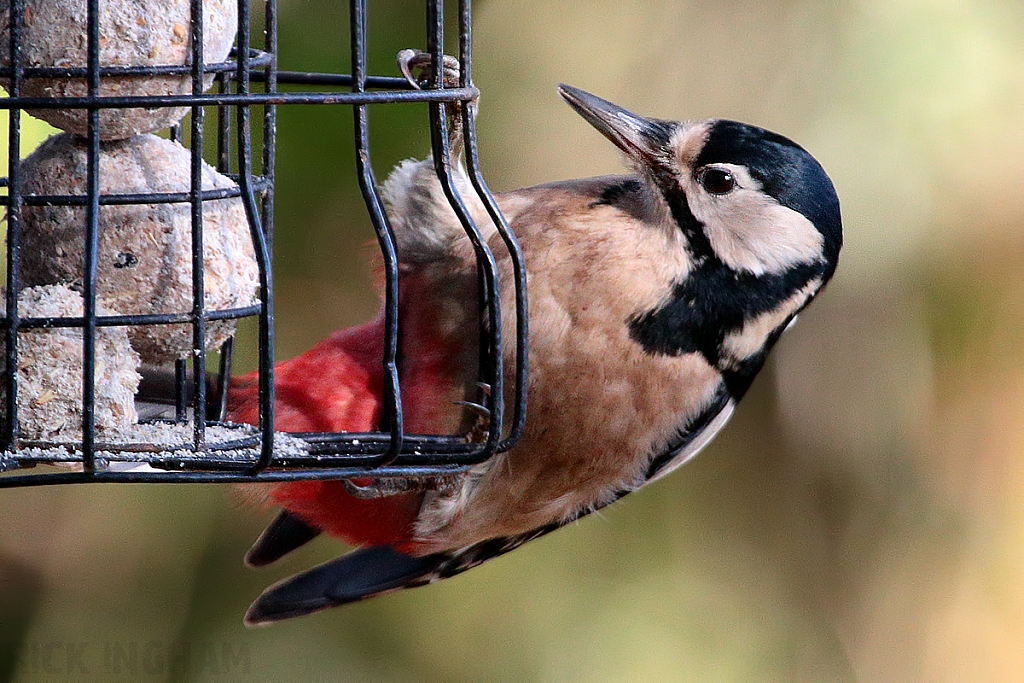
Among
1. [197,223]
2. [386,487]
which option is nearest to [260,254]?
[197,223]

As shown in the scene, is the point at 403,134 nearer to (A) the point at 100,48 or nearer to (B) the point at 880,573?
(A) the point at 100,48

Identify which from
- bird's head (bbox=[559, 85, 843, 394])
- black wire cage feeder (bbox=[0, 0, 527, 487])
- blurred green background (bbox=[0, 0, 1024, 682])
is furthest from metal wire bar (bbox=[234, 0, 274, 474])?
blurred green background (bbox=[0, 0, 1024, 682])

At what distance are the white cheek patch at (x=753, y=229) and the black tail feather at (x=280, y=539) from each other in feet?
3.48

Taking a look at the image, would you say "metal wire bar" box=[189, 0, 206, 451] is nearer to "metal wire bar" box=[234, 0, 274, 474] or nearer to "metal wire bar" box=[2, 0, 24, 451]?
"metal wire bar" box=[234, 0, 274, 474]

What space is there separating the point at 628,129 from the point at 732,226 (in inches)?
10.4

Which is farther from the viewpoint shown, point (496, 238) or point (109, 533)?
point (109, 533)

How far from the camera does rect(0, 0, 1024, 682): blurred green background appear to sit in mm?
3350

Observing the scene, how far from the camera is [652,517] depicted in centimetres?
384

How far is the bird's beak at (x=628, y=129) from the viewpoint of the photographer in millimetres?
2205

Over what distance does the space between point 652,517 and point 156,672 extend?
154 cm

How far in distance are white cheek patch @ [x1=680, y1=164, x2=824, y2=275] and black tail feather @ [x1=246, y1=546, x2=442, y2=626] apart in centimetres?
96

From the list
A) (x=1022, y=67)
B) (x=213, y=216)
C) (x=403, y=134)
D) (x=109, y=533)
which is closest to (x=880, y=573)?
(x=1022, y=67)

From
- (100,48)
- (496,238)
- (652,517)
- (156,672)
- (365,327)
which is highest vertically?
(100,48)

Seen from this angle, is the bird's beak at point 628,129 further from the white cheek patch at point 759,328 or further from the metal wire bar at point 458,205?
the metal wire bar at point 458,205
